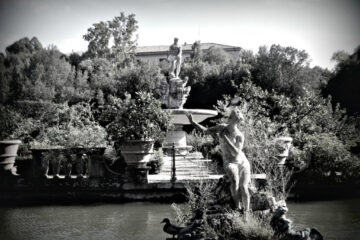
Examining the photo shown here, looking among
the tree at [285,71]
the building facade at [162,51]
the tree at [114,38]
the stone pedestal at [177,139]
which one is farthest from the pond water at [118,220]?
the building facade at [162,51]

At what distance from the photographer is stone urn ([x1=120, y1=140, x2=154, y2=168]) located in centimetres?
1107

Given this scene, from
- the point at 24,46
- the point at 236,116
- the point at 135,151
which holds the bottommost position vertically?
the point at 135,151

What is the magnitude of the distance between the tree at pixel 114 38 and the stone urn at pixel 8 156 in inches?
1141

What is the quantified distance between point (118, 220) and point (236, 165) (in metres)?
3.58

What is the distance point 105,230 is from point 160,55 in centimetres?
5376

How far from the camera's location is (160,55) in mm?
59562

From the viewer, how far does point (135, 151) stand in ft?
36.6

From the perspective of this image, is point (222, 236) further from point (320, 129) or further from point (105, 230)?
point (320, 129)

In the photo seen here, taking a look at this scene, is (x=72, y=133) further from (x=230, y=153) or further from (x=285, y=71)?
(x=285, y=71)

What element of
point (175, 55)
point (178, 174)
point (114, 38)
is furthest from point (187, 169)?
point (114, 38)

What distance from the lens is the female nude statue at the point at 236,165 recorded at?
18.6 feet

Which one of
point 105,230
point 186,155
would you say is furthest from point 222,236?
point 186,155

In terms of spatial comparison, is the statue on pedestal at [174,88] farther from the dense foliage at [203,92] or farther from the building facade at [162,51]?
the building facade at [162,51]

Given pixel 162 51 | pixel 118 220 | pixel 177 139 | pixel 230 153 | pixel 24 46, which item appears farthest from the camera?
pixel 162 51
